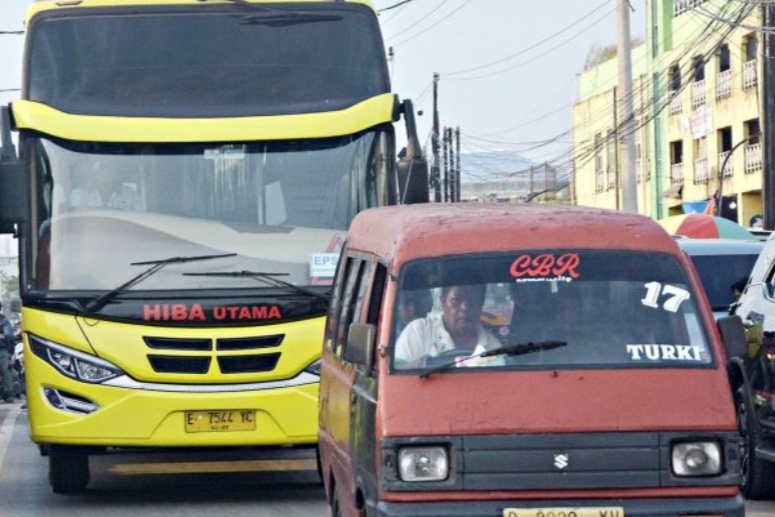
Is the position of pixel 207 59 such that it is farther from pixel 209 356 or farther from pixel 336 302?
pixel 336 302

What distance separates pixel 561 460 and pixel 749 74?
48.0 m

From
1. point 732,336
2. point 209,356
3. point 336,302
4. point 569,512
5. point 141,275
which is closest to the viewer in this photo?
point 569,512

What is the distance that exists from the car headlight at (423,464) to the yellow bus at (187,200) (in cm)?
483

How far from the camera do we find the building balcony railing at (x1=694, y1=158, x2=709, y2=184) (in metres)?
58.7

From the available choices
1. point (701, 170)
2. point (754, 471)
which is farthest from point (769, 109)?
point (701, 170)

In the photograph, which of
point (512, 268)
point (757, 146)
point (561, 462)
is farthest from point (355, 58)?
point (757, 146)

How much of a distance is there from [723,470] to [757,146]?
158ft

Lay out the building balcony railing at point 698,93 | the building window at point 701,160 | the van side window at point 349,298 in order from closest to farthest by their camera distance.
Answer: the van side window at point 349,298, the building window at point 701,160, the building balcony railing at point 698,93

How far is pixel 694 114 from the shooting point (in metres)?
59.8

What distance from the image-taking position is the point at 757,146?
180 ft

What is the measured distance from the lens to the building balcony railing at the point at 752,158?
5444 cm

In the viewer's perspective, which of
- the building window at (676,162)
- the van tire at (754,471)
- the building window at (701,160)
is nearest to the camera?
the van tire at (754,471)

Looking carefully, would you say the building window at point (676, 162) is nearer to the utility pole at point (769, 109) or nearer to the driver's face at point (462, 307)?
the utility pole at point (769, 109)

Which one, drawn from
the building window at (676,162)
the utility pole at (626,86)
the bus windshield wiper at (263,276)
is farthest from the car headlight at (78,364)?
the building window at (676,162)
